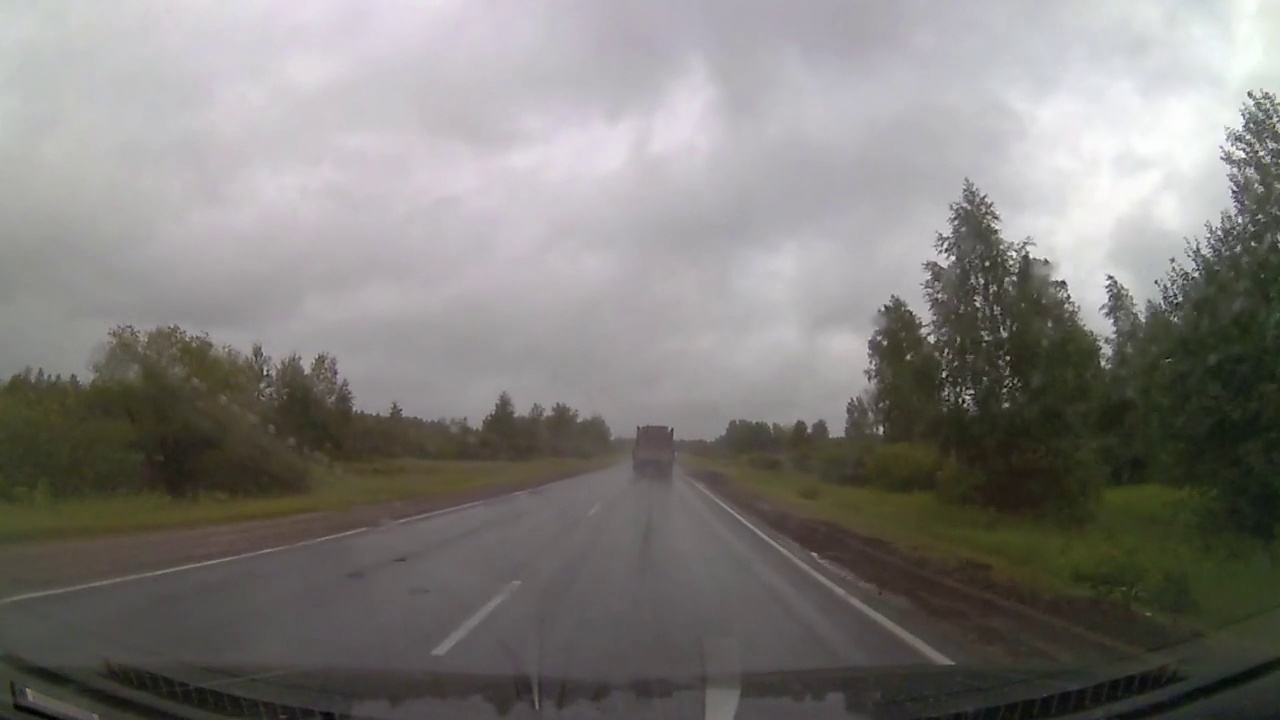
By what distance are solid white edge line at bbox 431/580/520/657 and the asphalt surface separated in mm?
23

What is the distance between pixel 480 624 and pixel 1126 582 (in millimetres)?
8223

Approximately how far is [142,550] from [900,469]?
36888 mm

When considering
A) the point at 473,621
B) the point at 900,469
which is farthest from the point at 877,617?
the point at 900,469

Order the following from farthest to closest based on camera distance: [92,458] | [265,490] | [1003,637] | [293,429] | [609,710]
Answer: [293,429], [265,490], [92,458], [1003,637], [609,710]

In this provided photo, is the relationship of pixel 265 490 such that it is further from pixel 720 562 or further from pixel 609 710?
pixel 609 710

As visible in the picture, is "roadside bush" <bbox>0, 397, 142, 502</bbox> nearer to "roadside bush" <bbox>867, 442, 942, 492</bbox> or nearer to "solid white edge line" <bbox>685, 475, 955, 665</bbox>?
"solid white edge line" <bbox>685, 475, 955, 665</bbox>

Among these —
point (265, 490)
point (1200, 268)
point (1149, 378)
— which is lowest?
point (265, 490)

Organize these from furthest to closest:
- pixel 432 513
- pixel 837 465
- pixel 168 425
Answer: pixel 837 465 → pixel 168 425 → pixel 432 513

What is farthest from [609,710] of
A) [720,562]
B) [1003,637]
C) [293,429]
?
[293,429]

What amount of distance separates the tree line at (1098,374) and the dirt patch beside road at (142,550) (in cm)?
1594

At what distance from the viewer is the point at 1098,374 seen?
26.1 metres

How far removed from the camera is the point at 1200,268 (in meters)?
16.8

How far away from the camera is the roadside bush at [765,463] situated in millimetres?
93375

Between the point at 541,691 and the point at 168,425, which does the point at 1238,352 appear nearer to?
the point at 541,691
